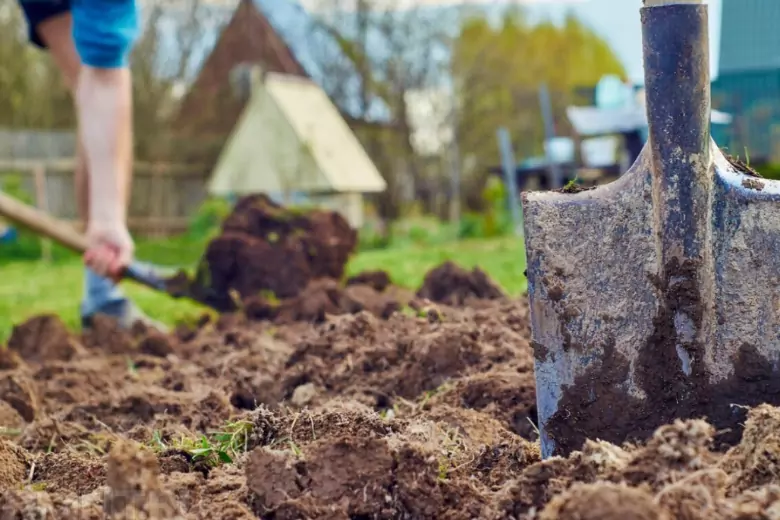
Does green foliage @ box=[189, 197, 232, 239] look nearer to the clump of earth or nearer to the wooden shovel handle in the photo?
the wooden shovel handle

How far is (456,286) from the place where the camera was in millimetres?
4363

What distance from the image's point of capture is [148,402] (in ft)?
8.86

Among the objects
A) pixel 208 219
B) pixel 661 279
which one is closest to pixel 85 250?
pixel 661 279

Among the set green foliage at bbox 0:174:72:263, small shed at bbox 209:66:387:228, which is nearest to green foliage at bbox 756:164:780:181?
small shed at bbox 209:66:387:228

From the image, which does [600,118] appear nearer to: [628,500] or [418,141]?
[418,141]

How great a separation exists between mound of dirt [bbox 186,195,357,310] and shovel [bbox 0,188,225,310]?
3.3 inches

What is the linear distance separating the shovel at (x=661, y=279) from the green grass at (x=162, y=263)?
3.23 metres

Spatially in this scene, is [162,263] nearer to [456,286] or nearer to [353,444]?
[456,286]

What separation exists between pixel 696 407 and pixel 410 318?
1559mm

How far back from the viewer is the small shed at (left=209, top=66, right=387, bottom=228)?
12.5 meters

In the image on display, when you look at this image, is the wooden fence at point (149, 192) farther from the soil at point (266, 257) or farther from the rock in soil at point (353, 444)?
the rock in soil at point (353, 444)

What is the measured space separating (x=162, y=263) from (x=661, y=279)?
982 cm

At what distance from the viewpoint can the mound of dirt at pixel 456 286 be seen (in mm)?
4289

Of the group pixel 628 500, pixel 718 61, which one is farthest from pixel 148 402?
pixel 718 61
